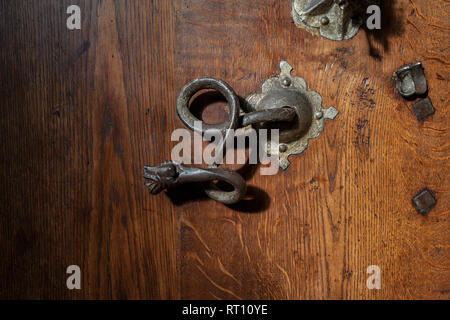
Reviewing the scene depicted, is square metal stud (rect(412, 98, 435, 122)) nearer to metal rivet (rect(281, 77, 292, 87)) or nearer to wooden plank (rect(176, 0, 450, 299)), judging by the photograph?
wooden plank (rect(176, 0, 450, 299))

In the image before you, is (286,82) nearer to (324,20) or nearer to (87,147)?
(324,20)

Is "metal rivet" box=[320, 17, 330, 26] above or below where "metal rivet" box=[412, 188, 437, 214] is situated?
above

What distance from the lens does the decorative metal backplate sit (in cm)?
49

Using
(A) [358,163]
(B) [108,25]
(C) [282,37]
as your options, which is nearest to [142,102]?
(B) [108,25]

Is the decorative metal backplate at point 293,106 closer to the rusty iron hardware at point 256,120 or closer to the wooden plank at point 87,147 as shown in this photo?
the rusty iron hardware at point 256,120

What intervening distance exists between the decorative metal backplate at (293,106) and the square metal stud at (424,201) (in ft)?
0.59

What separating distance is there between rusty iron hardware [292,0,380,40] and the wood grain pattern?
0.01 metres

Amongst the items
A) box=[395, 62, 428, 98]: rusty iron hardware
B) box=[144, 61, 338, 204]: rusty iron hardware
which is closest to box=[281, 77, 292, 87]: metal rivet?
box=[144, 61, 338, 204]: rusty iron hardware

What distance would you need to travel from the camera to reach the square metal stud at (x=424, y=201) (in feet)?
1.69

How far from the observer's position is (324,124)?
51 cm

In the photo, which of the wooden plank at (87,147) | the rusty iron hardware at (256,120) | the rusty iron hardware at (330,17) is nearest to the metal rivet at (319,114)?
the rusty iron hardware at (256,120)

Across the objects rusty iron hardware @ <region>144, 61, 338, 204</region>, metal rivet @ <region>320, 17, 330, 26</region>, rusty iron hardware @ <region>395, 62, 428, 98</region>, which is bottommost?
rusty iron hardware @ <region>144, 61, 338, 204</region>

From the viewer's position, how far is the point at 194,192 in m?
0.52

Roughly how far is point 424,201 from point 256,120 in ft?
0.96
